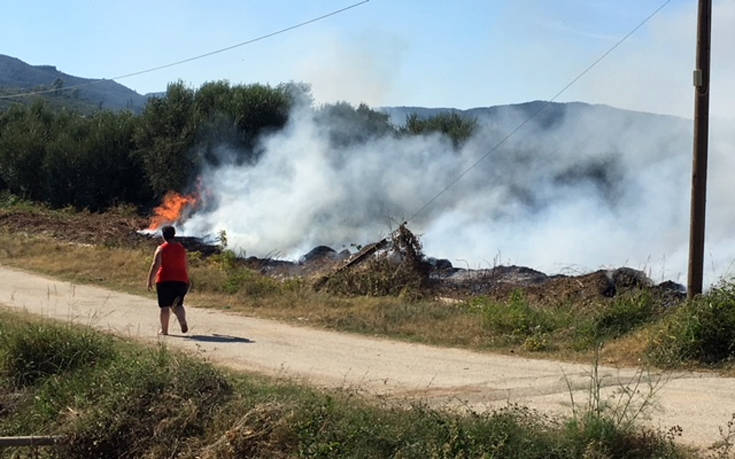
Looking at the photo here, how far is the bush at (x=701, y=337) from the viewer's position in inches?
393

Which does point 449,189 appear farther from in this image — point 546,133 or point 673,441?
point 673,441

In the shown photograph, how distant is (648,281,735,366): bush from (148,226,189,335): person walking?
20.9 feet

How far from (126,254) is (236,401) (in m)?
Result: 13.9

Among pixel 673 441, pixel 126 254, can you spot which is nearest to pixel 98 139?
pixel 126 254

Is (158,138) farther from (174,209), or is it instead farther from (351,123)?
(351,123)

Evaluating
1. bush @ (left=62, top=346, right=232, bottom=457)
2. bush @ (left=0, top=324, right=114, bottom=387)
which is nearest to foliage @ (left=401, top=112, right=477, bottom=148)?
bush @ (left=0, top=324, right=114, bottom=387)

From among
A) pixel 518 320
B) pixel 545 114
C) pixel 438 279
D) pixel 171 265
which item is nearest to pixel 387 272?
pixel 438 279

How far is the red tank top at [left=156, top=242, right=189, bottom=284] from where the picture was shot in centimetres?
1223

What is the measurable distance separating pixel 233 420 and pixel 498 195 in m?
17.5

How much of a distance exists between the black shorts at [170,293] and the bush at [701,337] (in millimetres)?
6369

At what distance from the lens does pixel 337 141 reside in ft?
96.4

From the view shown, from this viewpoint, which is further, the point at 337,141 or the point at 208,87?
the point at 208,87

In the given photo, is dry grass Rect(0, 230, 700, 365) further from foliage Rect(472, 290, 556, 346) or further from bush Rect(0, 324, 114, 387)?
bush Rect(0, 324, 114, 387)

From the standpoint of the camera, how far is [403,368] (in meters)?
10.1
